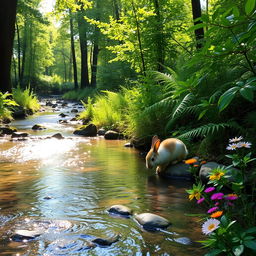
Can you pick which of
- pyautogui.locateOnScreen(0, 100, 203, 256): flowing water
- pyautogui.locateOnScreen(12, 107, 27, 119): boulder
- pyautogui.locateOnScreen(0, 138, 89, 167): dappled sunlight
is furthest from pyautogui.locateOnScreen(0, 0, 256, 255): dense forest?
pyautogui.locateOnScreen(0, 138, 89, 167): dappled sunlight

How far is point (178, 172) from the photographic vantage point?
538 cm

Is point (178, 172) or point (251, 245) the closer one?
point (251, 245)

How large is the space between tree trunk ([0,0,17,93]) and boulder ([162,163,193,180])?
1084 centimetres

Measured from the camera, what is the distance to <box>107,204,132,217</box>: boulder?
143 inches

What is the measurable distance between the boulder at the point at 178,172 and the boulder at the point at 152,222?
6.63 feet

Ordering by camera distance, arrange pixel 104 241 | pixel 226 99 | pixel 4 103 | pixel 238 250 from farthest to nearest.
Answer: pixel 4 103, pixel 104 241, pixel 238 250, pixel 226 99

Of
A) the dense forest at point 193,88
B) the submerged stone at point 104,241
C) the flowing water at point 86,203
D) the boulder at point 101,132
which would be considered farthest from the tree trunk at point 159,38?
the submerged stone at point 104,241

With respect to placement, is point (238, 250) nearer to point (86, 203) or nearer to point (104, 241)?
point (104, 241)

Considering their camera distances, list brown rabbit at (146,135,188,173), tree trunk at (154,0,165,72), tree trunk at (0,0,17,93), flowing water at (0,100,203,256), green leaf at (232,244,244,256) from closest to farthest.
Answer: green leaf at (232,244,244,256) < flowing water at (0,100,203,256) < brown rabbit at (146,135,188,173) < tree trunk at (154,0,165,72) < tree trunk at (0,0,17,93)

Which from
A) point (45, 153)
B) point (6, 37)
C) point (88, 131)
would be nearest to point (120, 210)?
point (45, 153)

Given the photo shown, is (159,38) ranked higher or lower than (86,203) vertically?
higher

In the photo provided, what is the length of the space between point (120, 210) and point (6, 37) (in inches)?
498

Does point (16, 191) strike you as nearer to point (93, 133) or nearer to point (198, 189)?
point (198, 189)

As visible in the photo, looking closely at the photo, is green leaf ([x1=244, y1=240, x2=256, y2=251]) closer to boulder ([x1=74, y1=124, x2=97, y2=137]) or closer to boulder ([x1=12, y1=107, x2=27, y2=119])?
boulder ([x1=74, y1=124, x2=97, y2=137])
